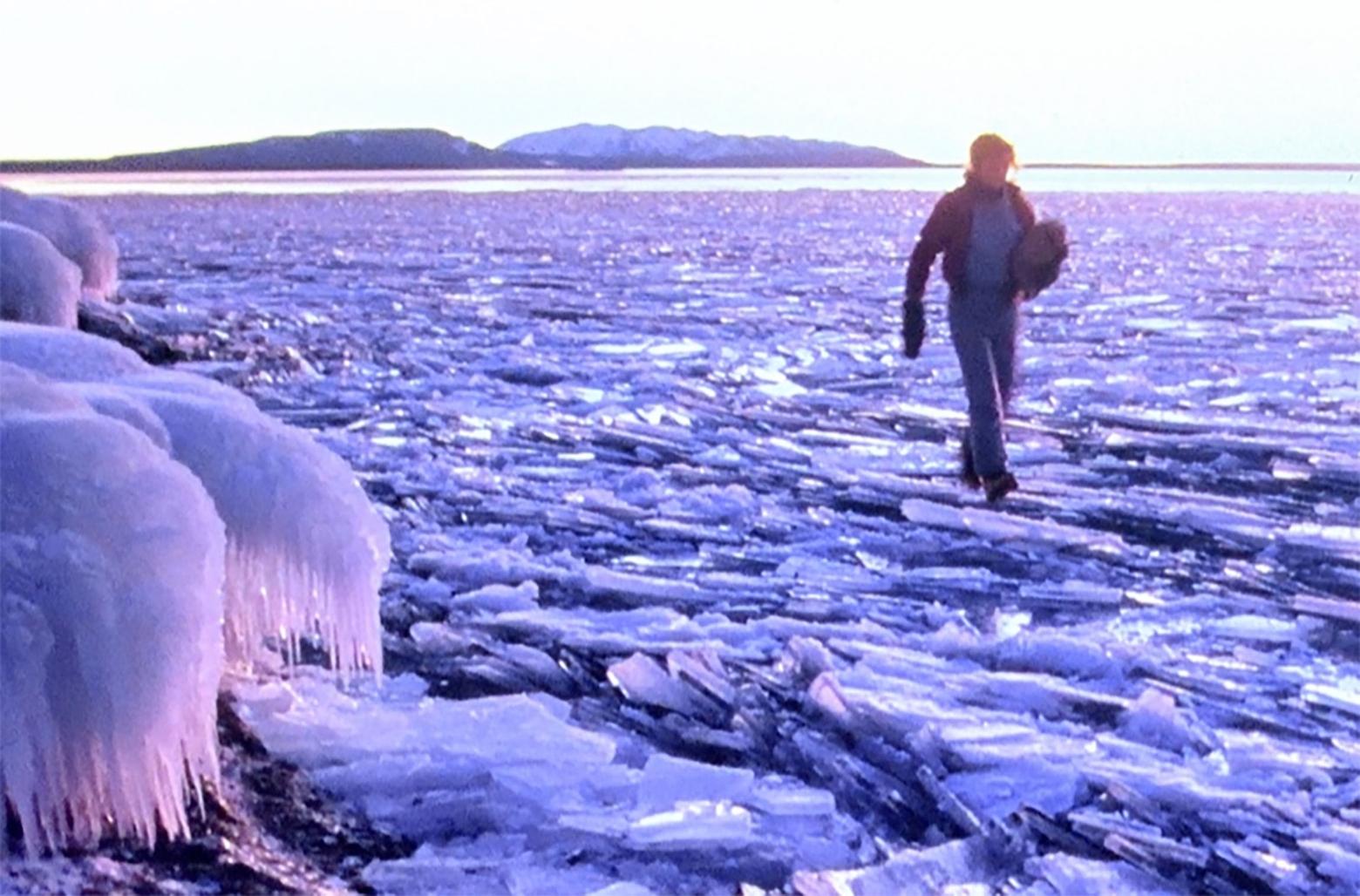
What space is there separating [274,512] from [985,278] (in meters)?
3.86

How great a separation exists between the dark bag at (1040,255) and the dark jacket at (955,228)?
10cm

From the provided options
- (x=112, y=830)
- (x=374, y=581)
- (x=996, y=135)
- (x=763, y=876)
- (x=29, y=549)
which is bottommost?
(x=763, y=876)

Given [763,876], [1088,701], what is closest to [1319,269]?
[1088,701]

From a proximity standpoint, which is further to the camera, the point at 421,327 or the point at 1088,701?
the point at 421,327

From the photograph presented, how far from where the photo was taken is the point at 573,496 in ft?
21.1

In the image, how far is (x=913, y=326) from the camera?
6.55 m

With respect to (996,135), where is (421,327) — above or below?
below

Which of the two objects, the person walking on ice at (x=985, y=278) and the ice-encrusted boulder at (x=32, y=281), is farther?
the ice-encrusted boulder at (x=32, y=281)

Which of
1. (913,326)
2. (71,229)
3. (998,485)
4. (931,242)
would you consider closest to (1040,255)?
(931,242)

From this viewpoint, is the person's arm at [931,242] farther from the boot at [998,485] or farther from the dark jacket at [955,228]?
the boot at [998,485]

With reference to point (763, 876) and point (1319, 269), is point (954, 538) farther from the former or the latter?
point (1319, 269)

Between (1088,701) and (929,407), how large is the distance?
186 inches

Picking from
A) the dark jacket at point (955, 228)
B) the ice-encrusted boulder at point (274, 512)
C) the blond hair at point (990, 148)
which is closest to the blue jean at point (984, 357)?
the dark jacket at point (955, 228)

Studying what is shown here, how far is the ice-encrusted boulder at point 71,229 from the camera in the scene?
449 inches
